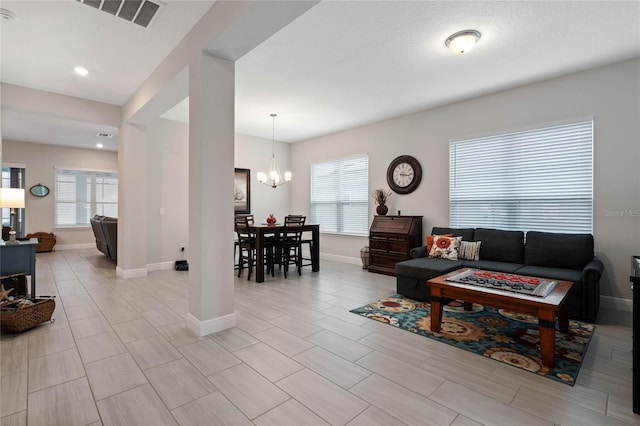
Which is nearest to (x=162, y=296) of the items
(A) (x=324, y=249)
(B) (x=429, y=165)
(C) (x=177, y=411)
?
(C) (x=177, y=411)

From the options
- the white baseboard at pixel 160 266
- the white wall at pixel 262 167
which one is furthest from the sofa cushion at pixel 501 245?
the white baseboard at pixel 160 266

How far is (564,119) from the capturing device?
384cm

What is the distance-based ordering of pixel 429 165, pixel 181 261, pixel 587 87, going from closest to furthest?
pixel 587 87, pixel 429 165, pixel 181 261

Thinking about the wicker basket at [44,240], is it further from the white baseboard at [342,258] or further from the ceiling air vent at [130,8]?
the ceiling air vent at [130,8]

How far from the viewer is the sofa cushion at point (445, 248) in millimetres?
4184

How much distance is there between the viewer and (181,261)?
18.6 ft

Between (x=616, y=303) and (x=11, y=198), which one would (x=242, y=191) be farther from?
(x=616, y=303)

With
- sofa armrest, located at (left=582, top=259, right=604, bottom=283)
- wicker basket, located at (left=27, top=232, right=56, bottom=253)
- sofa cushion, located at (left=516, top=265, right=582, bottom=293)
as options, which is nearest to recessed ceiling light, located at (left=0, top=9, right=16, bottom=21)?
sofa cushion, located at (left=516, top=265, right=582, bottom=293)

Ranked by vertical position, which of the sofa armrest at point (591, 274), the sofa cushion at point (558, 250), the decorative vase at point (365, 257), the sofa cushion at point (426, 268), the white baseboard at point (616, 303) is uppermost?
the sofa cushion at point (558, 250)

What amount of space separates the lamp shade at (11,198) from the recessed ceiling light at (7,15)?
174 cm

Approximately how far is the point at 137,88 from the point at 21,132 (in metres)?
4.89

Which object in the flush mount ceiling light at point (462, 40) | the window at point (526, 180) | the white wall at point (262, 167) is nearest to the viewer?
the flush mount ceiling light at point (462, 40)

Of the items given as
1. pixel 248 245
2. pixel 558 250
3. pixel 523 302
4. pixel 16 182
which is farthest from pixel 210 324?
pixel 16 182

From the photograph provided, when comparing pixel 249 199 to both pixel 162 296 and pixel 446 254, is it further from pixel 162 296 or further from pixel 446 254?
pixel 446 254
